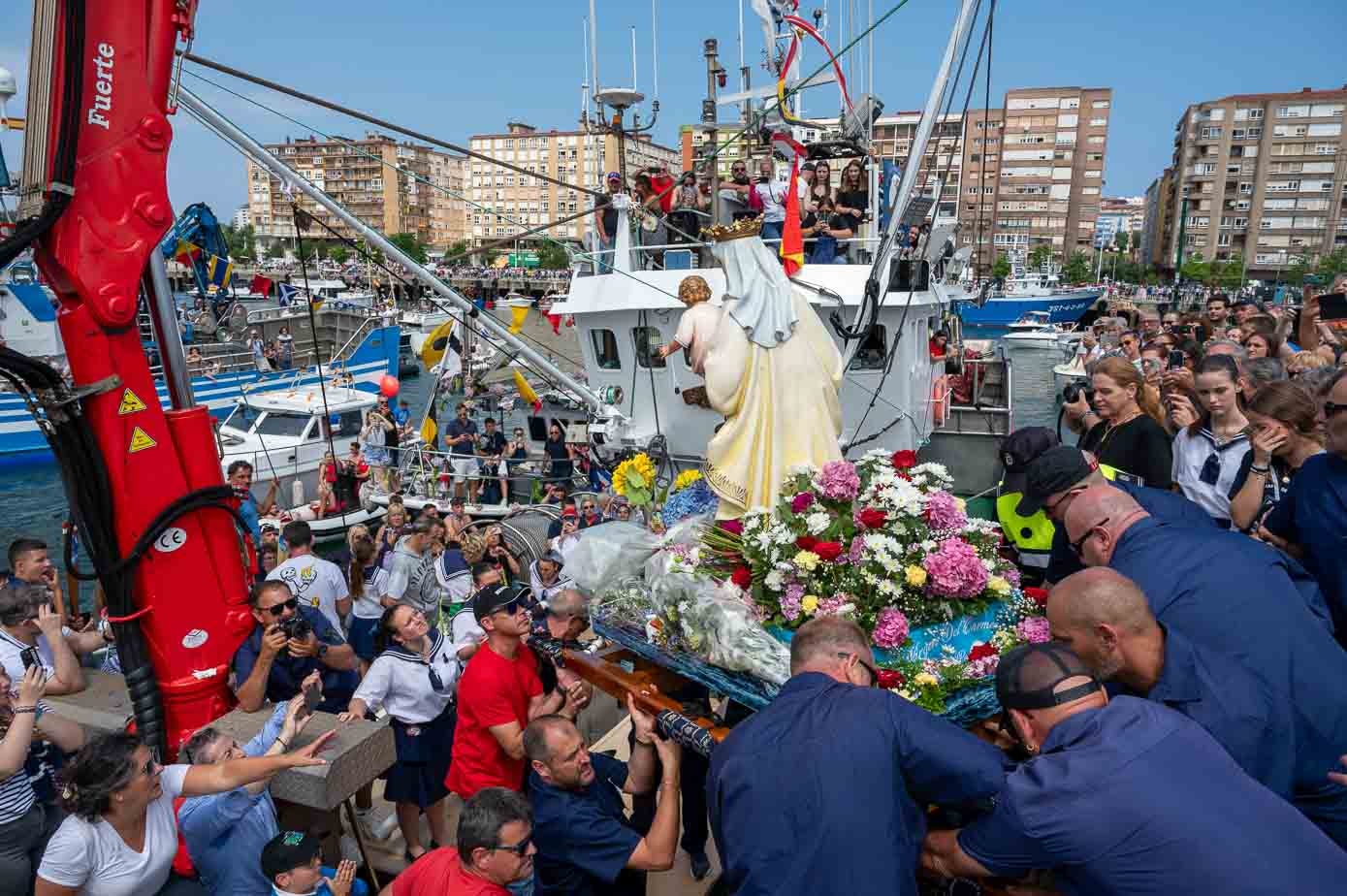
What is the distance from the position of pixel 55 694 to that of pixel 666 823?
3.76 metres

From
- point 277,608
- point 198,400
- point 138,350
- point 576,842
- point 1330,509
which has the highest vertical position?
point 138,350

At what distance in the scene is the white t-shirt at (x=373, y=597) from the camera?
21.8 ft

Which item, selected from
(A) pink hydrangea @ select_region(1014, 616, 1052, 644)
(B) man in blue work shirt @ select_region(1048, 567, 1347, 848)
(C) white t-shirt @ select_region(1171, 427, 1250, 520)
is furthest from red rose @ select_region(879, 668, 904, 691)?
(C) white t-shirt @ select_region(1171, 427, 1250, 520)

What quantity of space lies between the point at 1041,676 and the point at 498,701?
2.39 metres

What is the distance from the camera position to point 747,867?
214 centimetres

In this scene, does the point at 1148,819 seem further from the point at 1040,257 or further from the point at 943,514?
the point at 1040,257

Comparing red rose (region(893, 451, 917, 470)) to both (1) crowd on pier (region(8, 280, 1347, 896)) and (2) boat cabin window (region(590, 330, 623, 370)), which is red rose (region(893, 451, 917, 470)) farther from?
(2) boat cabin window (region(590, 330, 623, 370))

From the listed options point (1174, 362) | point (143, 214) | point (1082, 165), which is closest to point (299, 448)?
point (143, 214)

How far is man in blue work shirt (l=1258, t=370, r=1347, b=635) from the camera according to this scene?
3189 mm

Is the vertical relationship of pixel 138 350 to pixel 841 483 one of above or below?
above

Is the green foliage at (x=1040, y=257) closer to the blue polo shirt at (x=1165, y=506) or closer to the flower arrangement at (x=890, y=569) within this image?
the blue polo shirt at (x=1165, y=506)

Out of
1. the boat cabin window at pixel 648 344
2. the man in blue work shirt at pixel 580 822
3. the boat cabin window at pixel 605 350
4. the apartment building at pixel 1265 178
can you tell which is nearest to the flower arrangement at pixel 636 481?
the man in blue work shirt at pixel 580 822

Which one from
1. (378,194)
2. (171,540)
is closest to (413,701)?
(171,540)

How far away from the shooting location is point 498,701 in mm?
3572
